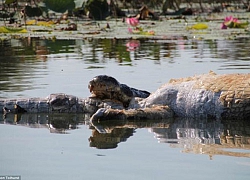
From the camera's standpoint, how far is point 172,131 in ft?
21.8

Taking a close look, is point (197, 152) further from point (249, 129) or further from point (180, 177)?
point (249, 129)

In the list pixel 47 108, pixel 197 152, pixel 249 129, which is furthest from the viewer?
pixel 47 108

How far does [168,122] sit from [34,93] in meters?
2.15

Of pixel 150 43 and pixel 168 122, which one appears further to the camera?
pixel 150 43

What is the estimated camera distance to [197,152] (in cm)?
561

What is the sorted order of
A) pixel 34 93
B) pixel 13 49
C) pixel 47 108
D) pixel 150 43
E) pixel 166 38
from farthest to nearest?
1. pixel 166 38
2. pixel 150 43
3. pixel 13 49
4. pixel 34 93
5. pixel 47 108

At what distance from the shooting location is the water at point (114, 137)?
5.06 metres

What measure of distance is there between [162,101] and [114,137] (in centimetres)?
118

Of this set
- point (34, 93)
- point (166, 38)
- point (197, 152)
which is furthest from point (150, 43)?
point (197, 152)

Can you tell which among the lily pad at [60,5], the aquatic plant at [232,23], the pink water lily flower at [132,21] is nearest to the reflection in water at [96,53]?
the pink water lily flower at [132,21]

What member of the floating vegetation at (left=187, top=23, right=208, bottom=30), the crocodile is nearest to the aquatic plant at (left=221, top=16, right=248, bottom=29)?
the floating vegetation at (left=187, top=23, right=208, bottom=30)

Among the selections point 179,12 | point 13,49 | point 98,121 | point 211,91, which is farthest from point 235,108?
point 179,12

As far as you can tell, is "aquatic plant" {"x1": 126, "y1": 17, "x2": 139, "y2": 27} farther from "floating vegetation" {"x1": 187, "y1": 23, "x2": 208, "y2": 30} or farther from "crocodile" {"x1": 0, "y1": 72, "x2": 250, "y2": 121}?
"crocodile" {"x1": 0, "y1": 72, "x2": 250, "y2": 121}

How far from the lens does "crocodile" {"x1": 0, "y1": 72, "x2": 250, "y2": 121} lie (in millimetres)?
7098
